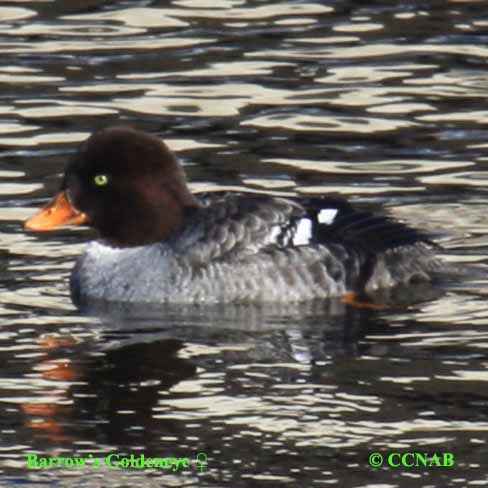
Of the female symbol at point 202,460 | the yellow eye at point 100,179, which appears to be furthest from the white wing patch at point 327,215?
the female symbol at point 202,460

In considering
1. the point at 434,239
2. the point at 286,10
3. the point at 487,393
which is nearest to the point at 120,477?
the point at 487,393

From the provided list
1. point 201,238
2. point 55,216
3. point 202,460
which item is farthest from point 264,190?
point 202,460

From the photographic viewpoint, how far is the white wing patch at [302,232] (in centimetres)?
1344

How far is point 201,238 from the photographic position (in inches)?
524

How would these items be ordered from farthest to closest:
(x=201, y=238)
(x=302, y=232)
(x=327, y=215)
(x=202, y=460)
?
(x=327, y=215) → (x=302, y=232) → (x=201, y=238) → (x=202, y=460)

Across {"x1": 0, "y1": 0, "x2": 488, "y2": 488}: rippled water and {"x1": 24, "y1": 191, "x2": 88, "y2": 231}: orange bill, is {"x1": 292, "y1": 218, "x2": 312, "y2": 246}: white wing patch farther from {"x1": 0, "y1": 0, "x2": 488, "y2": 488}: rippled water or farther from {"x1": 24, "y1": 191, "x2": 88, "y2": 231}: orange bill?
{"x1": 24, "y1": 191, "x2": 88, "y2": 231}: orange bill

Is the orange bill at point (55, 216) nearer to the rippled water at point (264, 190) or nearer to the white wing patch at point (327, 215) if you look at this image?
the rippled water at point (264, 190)

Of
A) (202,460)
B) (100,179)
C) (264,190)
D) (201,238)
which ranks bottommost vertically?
(202,460)

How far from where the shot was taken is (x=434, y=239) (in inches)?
569

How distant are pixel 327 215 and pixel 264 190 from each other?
1.76 meters

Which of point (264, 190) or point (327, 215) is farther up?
point (327, 215)

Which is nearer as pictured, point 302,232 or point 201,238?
point 201,238

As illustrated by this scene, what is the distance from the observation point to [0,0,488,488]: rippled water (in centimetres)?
1027

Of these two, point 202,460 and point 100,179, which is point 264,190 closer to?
point 100,179
